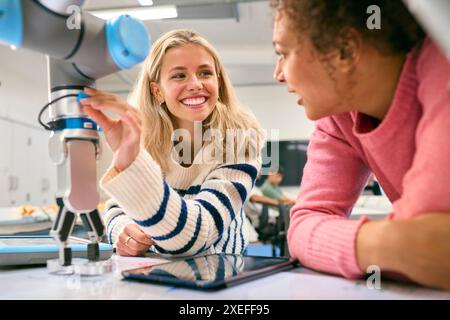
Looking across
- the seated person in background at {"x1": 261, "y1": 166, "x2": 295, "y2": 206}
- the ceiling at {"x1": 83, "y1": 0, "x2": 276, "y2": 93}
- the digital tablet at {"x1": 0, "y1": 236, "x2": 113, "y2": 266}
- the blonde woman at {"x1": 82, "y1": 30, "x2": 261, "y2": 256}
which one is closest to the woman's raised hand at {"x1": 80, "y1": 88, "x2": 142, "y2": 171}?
the blonde woman at {"x1": 82, "y1": 30, "x2": 261, "y2": 256}

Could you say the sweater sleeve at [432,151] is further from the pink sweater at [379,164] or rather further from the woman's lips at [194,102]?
the woman's lips at [194,102]

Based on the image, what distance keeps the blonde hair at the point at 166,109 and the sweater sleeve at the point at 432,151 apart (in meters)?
0.58

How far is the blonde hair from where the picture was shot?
1103 millimetres

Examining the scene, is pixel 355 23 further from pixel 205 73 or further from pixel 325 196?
pixel 205 73

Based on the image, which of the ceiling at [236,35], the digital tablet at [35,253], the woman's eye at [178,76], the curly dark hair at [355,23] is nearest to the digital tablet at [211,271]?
the digital tablet at [35,253]

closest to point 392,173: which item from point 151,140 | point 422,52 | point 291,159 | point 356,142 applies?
point 356,142

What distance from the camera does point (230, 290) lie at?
0.48 metres

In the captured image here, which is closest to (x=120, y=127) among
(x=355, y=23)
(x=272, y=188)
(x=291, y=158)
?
(x=355, y=23)

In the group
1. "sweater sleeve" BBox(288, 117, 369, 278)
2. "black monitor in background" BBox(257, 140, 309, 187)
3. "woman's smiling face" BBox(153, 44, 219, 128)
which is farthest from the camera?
"black monitor in background" BBox(257, 140, 309, 187)

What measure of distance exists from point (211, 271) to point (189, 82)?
2.08 feet

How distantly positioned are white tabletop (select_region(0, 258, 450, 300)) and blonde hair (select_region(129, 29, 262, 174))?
0.52 m

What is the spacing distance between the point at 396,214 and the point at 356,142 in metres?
0.20

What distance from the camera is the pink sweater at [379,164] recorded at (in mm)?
477

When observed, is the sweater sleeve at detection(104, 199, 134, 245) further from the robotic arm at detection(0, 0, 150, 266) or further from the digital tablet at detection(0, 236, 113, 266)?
the robotic arm at detection(0, 0, 150, 266)
